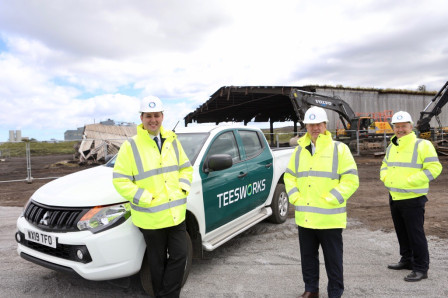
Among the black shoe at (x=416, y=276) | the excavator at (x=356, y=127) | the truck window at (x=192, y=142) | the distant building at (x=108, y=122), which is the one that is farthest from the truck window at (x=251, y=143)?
the distant building at (x=108, y=122)

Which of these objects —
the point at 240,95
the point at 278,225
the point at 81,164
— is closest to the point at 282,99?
the point at 240,95

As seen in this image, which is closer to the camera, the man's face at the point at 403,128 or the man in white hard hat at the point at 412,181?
the man in white hard hat at the point at 412,181

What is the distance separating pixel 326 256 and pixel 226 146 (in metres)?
2.12

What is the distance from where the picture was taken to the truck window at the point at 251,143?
5.11 metres

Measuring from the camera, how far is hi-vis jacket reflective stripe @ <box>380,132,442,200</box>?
358 centimetres

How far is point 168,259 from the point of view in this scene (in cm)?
303

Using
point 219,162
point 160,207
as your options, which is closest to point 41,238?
point 160,207

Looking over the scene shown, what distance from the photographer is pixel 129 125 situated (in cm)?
2233

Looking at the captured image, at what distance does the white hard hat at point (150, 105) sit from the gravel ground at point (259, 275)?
1.80 meters

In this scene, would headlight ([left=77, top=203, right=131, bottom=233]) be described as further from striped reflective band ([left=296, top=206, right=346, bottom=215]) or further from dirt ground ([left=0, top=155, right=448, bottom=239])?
dirt ground ([left=0, top=155, right=448, bottom=239])

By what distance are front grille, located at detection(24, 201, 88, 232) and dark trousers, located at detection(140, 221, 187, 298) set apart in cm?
69

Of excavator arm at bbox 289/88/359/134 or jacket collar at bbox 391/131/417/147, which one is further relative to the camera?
excavator arm at bbox 289/88/359/134

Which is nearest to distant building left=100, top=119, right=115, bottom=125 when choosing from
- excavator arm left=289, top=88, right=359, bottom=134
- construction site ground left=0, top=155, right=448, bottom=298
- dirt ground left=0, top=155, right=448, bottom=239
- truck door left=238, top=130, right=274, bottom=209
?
dirt ground left=0, top=155, right=448, bottom=239

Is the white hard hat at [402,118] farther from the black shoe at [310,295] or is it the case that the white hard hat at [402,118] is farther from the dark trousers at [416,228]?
the black shoe at [310,295]
